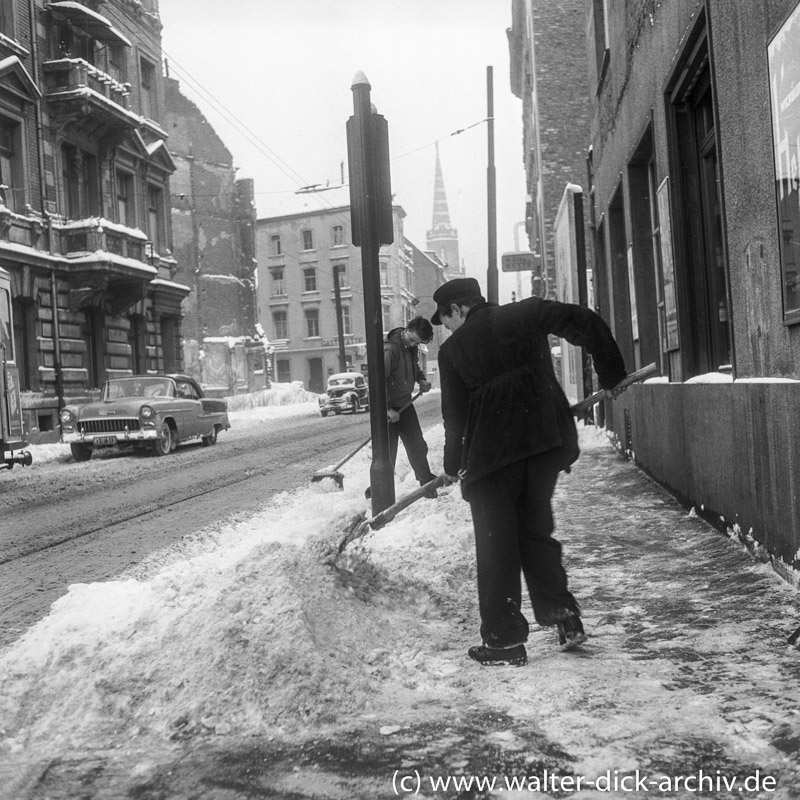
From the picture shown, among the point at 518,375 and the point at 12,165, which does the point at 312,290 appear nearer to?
the point at 12,165

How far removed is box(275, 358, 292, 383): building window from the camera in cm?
6719

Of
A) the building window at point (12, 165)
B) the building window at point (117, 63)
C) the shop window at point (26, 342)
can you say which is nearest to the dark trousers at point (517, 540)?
the shop window at point (26, 342)

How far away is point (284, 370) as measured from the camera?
67.6 meters

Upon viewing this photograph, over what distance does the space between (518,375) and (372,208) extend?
349cm

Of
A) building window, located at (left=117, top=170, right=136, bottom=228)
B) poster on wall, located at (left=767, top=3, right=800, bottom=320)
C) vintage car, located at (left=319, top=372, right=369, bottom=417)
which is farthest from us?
vintage car, located at (left=319, top=372, right=369, bottom=417)

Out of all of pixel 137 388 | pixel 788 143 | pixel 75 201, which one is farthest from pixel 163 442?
pixel 788 143

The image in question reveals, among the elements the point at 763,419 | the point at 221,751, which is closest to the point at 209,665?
the point at 221,751

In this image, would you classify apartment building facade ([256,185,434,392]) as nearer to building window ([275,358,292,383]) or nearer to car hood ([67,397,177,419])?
building window ([275,358,292,383])

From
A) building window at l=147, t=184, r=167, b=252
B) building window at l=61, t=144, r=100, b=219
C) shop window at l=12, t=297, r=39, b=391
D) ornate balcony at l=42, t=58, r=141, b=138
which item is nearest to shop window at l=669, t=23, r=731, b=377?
shop window at l=12, t=297, r=39, b=391

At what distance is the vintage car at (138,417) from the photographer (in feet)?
53.9

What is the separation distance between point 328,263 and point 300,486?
185 feet

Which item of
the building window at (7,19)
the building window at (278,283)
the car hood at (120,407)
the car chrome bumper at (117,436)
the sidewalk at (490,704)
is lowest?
the sidewalk at (490,704)

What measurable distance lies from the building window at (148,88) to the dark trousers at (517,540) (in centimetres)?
2925

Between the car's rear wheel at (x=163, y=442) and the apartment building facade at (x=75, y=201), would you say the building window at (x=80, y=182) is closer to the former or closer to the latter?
the apartment building facade at (x=75, y=201)
